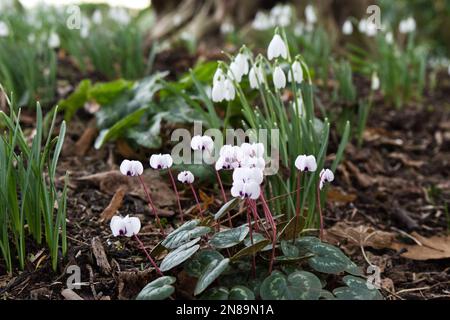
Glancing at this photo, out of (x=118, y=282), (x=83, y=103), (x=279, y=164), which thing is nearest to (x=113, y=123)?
(x=83, y=103)

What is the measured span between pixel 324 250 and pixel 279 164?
636 millimetres

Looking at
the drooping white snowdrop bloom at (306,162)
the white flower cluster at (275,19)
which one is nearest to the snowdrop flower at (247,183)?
the drooping white snowdrop bloom at (306,162)

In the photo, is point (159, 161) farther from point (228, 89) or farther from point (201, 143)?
point (228, 89)

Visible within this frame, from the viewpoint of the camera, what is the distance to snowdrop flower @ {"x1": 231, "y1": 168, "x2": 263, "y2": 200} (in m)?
1.67

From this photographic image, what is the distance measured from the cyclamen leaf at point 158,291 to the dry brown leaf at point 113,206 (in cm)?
77

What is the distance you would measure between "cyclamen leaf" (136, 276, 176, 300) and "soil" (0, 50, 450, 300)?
19 cm

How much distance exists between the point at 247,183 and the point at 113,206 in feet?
3.28

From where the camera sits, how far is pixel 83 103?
341cm

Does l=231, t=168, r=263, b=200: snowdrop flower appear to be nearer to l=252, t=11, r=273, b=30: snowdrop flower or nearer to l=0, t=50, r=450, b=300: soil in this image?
l=0, t=50, r=450, b=300: soil

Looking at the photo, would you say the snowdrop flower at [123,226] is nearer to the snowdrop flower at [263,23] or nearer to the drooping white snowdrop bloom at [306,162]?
the drooping white snowdrop bloom at [306,162]

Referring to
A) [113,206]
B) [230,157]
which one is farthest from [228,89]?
[113,206]

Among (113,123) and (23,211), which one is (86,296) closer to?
(23,211)

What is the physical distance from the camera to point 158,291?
5.47ft

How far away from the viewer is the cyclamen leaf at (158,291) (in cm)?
165
